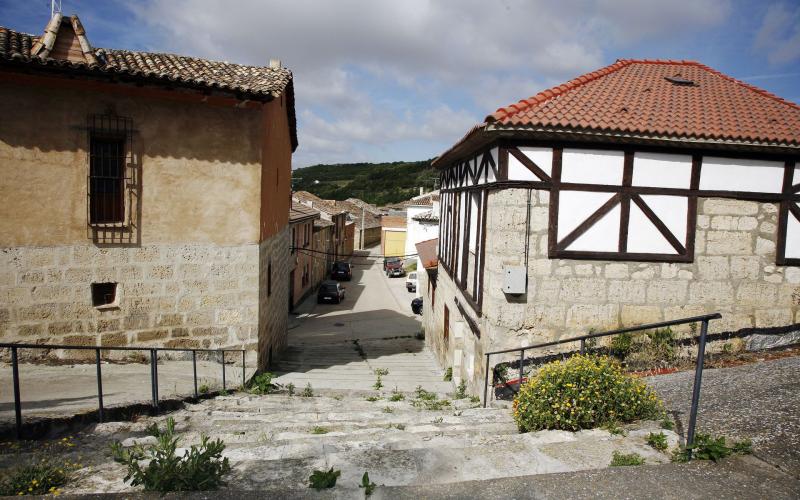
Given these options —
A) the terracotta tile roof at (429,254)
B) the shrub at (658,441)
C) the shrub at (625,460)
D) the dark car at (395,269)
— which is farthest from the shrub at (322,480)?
the dark car at (395,269)

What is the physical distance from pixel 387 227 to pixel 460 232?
125 feet

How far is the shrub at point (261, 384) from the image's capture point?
8.41m

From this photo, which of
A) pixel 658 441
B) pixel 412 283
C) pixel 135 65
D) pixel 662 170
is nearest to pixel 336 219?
pixel 412 283

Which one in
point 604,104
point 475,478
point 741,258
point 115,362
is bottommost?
point 115,362

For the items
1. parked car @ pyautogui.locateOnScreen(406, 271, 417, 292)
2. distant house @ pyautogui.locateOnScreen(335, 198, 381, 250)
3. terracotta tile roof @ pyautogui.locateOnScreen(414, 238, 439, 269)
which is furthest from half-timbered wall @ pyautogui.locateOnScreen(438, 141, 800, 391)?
distant house @ pyautogui.locateOnScreen(335, 198, 381, 250)

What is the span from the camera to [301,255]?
2714 cm

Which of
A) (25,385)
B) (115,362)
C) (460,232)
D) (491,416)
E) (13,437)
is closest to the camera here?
(13,437)

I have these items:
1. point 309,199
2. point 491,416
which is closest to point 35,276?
point 491,416

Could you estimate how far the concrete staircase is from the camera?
11.9 feet

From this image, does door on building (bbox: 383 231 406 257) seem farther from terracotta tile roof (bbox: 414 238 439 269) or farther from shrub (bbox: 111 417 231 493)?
shrub (bbox: 111 417 231 493)

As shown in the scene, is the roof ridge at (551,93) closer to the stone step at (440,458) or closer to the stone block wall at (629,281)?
the stone block wall at (629,281)

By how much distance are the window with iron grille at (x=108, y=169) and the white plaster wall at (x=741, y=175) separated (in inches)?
382

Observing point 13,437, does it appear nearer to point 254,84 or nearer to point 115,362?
point 115,362

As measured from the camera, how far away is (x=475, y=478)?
3598 millimetres
